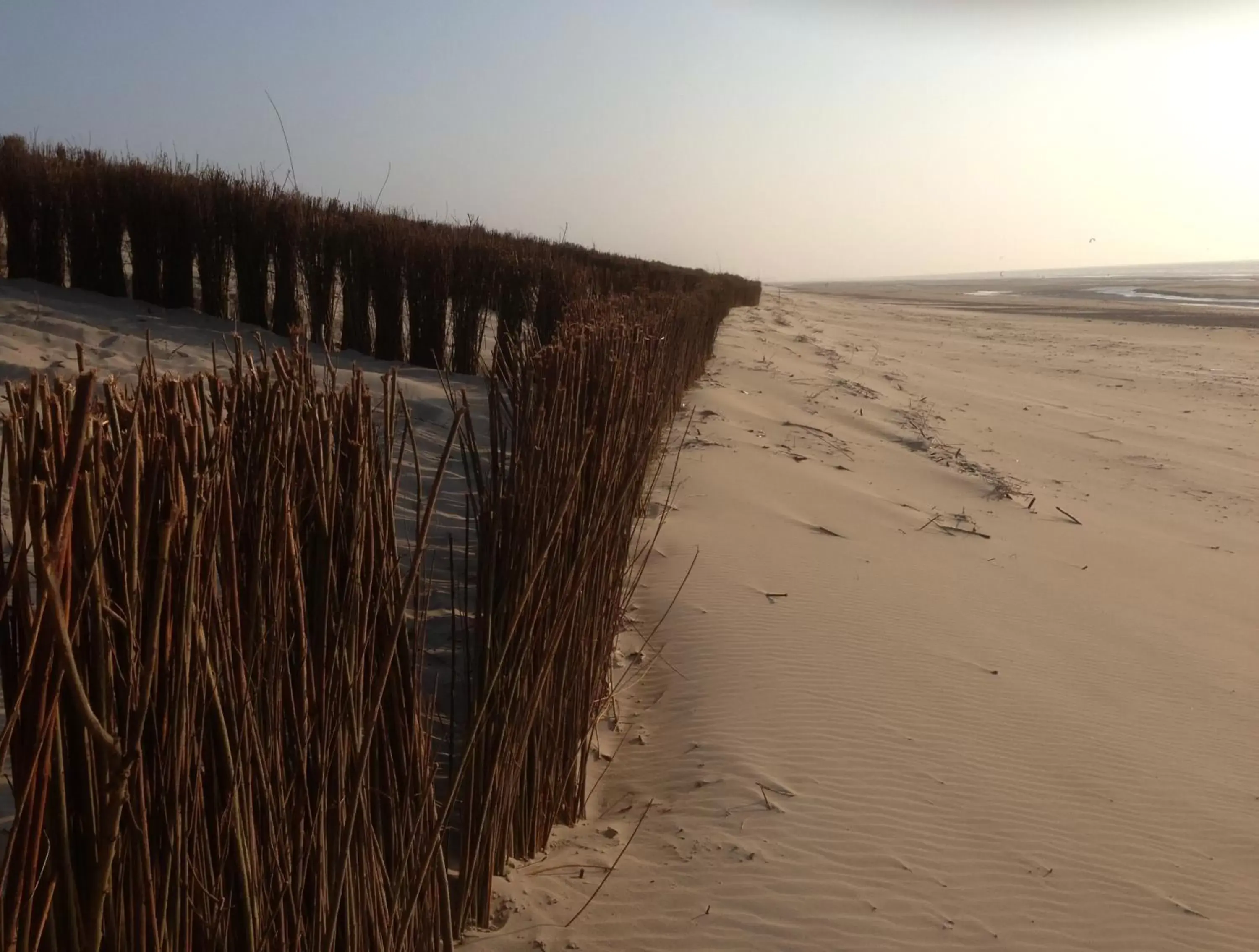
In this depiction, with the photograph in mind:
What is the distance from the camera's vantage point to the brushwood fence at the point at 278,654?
1.11m

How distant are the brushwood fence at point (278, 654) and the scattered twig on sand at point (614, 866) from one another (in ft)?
0.57

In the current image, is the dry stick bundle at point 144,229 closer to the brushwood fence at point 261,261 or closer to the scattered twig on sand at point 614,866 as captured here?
the brushwood fence at point 261,261

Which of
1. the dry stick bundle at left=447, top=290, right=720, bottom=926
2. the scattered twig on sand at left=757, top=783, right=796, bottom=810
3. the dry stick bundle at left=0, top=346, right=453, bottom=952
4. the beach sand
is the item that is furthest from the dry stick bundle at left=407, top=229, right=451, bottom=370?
the dry stick bundle at left=0, top=346, right=453, bottom=952

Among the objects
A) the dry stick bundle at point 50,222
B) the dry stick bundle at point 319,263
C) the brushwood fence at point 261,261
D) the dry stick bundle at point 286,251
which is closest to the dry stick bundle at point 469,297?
the brushwood fence at point 261,261

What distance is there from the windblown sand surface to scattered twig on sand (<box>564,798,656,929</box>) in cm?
3

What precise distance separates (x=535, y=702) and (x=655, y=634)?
2167mm

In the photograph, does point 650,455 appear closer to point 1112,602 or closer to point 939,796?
point 939,796

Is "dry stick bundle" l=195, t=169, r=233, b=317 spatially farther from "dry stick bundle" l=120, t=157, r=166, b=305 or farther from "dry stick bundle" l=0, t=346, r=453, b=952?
"dry stick bundle" l=0, t=346, r=453, b=952

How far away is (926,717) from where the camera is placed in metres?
3.88

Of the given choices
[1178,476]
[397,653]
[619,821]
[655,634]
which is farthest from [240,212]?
[1178,476]

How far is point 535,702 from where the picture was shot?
2.31 m

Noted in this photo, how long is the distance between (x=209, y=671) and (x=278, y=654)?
0.15 metres

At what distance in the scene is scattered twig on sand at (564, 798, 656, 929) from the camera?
2.45 meters

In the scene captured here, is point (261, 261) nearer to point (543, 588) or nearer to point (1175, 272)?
point (543, 588)
